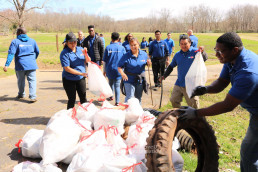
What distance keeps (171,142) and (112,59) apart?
12.8 ft

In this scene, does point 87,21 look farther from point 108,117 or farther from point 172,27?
point 108,117

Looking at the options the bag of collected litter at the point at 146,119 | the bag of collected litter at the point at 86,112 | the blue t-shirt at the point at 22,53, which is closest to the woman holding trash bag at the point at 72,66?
the bag of collected litter at the point at 86,112

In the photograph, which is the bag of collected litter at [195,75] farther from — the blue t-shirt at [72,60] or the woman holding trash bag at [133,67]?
the blue t-shirt at [72,60]

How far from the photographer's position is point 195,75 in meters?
4.07

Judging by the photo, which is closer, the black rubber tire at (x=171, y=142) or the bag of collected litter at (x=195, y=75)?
the black rubber tire at (x=171, y=142)

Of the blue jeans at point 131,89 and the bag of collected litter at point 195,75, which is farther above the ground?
the bag of collected litter at point 195,75

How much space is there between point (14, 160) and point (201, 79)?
3.33m

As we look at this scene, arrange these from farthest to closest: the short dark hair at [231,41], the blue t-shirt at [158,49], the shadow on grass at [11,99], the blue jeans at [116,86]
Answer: the blue t-shirt at [158,49] → the shadow on grass at [11,99] → the blue jeans at [116,86] → the short dark hair at [231,41]

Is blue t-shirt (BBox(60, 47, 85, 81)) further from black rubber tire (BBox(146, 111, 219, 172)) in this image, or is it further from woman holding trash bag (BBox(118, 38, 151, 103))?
black rubber tire (BBox(146, 111, 219, 172))

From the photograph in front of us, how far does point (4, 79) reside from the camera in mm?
10461

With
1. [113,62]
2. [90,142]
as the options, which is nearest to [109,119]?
[90,142]

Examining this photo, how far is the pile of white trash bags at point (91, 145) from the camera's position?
2676 millimetres

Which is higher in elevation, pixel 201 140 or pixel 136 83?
pixel 136 83

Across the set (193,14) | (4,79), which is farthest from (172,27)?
(4,79)
